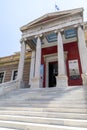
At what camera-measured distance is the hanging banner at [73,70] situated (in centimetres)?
1291

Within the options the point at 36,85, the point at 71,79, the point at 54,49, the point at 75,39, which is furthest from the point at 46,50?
the point at 36,85

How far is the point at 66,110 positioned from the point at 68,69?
8471 millimetres

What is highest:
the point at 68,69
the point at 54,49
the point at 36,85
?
the point at 54,49

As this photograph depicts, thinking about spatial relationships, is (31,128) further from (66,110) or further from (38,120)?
(66,110)

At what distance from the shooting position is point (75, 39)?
14328mm

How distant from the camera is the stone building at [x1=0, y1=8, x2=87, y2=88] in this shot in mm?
11188

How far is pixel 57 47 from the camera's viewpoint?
13.9 m

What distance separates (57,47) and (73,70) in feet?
8.89

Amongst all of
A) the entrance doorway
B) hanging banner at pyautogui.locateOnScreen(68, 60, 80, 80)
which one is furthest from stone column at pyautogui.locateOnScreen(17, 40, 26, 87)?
hanging banner at pyautogui.locateOnScreen(68, 60, 80, 80)

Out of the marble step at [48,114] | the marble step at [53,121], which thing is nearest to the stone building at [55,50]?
the marble step at [48,114]

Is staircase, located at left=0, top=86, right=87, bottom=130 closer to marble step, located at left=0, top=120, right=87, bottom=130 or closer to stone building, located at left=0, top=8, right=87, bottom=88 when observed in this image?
marble step, located at left=0, top=120, right=87, bottom=130

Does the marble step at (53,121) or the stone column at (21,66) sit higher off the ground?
the stone column at (21,66)

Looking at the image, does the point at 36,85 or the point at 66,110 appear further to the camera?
the point at 36,85

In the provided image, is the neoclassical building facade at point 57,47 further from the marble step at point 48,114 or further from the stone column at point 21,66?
the marble step at point 48,114
